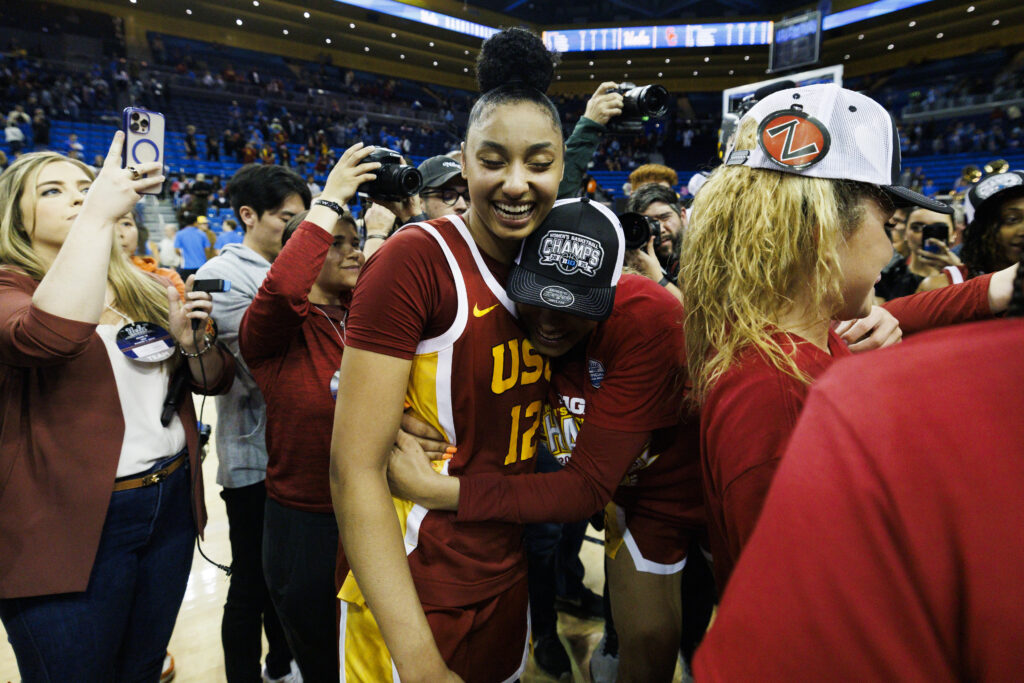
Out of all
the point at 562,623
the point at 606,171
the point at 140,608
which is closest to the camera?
the point at 140,608

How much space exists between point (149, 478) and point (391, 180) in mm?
1121

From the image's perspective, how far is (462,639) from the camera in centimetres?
119

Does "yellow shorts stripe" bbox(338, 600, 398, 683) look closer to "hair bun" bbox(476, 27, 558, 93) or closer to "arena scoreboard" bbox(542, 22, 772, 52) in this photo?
"hair bun" bbox(476, 27, 558, 93)

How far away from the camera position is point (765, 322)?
0.88 m

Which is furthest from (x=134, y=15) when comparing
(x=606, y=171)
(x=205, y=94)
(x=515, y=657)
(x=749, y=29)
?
(x=515, y=657)

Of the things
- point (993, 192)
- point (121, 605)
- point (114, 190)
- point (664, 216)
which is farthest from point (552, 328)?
point (993, 192)

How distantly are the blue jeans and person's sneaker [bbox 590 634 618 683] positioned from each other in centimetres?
158

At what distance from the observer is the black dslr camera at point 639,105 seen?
199 cm

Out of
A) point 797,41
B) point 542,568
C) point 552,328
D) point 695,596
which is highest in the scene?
point 797,41

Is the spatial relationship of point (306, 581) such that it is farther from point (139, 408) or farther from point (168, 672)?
point (168, 672)

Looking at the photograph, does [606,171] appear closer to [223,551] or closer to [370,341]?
[223,551]

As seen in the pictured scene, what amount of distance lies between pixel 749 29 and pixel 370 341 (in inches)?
893

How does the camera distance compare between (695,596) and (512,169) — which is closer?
(512,169)

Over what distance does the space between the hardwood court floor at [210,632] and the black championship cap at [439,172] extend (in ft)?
7.14
